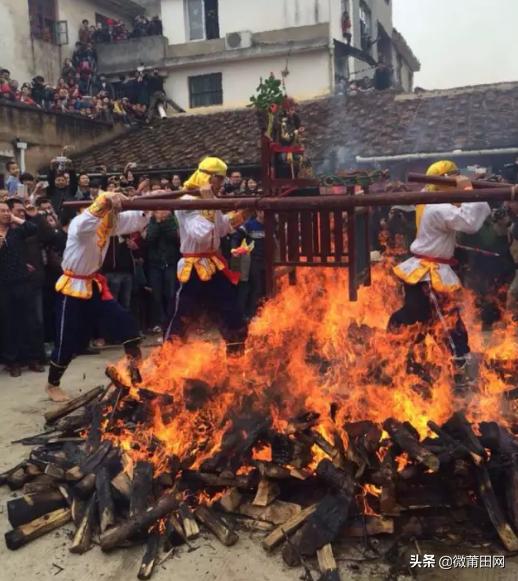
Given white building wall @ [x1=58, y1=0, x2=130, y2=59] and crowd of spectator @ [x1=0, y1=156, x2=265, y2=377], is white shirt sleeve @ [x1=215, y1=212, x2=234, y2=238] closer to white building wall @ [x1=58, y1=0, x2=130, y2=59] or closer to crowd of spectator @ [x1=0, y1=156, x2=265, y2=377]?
crowd of spectator @ [x1=0, y1=156, x2=265, y2=377]

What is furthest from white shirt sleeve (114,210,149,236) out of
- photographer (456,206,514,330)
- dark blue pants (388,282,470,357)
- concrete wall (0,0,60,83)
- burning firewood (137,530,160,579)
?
concrete wall (0,0,60,83)

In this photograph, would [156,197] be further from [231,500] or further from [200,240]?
[231,500]

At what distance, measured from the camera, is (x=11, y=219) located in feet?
21.5

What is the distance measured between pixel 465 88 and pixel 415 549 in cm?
1431

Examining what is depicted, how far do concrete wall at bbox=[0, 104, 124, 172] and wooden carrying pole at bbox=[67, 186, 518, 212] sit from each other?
11.2 m

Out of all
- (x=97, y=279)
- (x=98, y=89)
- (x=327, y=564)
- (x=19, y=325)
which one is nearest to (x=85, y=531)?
Result: (x=327, y=564)

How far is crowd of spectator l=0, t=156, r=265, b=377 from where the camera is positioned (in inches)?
262

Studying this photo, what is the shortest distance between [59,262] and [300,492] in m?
4.64

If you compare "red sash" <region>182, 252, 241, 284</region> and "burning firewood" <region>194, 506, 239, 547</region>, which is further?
"red sash" <region>182, 252, 241, 284</region>

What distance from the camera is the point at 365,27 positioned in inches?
842

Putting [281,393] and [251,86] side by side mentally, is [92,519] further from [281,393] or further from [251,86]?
[251,86]

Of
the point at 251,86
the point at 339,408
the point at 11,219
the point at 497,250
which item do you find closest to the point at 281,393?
the point at 339,408

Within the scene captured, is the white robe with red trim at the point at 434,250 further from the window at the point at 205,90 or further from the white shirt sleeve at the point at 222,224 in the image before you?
the window at the point at 205,90

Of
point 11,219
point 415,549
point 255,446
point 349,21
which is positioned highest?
point 349,21
